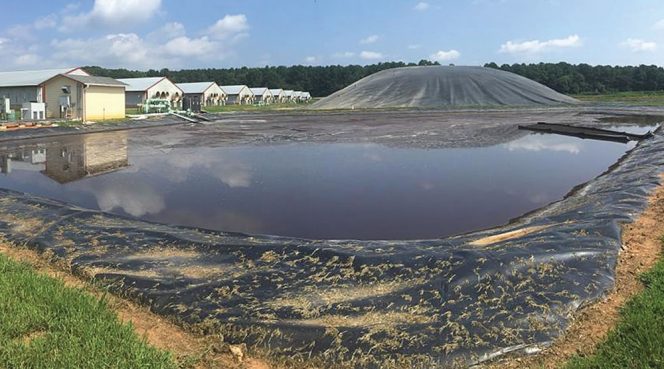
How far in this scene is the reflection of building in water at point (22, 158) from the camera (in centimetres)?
1159

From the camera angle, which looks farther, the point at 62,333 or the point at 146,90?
the point at 146,90

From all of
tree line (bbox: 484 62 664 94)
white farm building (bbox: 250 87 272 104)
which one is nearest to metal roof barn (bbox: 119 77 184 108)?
white farm building (bbox: 250 87 272 104)

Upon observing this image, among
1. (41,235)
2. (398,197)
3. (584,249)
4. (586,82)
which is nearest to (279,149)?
(398,197)

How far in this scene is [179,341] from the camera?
126 inches

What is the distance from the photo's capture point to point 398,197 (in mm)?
8242

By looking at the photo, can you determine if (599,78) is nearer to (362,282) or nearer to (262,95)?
(262,95)

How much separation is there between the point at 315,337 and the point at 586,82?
89986mm

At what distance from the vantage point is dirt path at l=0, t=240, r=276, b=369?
9.71 ft

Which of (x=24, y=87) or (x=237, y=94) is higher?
(x=237, y=94)

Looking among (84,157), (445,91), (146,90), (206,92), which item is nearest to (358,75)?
(206,92)

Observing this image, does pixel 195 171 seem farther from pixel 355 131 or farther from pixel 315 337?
pixel 355 131

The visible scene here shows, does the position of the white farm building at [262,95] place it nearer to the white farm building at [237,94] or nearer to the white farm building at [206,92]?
the white farm building at [237,94]

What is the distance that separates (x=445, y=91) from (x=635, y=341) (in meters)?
40.3

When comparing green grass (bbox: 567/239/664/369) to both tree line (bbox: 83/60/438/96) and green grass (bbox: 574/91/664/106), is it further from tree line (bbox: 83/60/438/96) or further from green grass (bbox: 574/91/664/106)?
tree line (bbox: 83/60/438/96)
